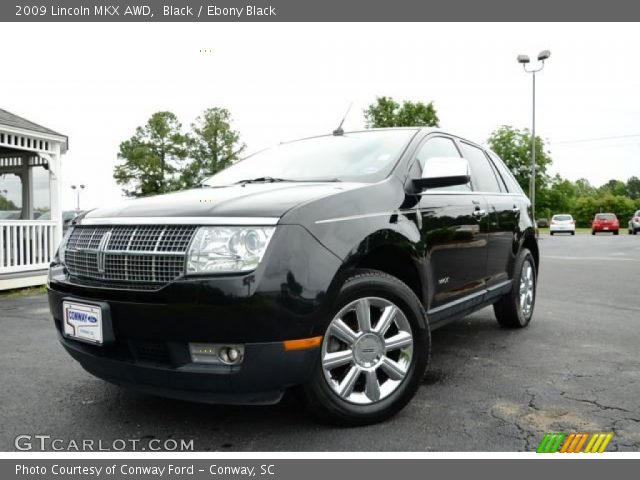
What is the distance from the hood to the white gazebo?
23.8 feet

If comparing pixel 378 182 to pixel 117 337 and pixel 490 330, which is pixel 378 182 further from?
pixel 490 330

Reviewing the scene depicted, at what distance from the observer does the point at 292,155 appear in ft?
13.4

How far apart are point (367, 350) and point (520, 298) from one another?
288cm

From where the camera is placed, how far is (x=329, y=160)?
374cm

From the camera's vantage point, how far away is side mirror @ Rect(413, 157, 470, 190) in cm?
328

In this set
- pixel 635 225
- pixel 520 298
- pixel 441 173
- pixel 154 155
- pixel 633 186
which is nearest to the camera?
pixel 441 173

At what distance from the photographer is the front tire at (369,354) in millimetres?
2685

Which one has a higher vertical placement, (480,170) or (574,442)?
(480,170)

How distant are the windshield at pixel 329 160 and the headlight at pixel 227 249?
1.00m

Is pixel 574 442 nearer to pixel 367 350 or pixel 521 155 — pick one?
pixel 367 350

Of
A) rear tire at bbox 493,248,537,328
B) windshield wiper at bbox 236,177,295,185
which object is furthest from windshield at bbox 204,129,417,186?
rear tire at bbox 493,248,537,328

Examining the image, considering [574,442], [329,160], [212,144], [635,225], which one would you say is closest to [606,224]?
[635,225]

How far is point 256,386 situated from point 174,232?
796 mm

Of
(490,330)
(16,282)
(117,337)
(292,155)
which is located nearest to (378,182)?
(292,155)
